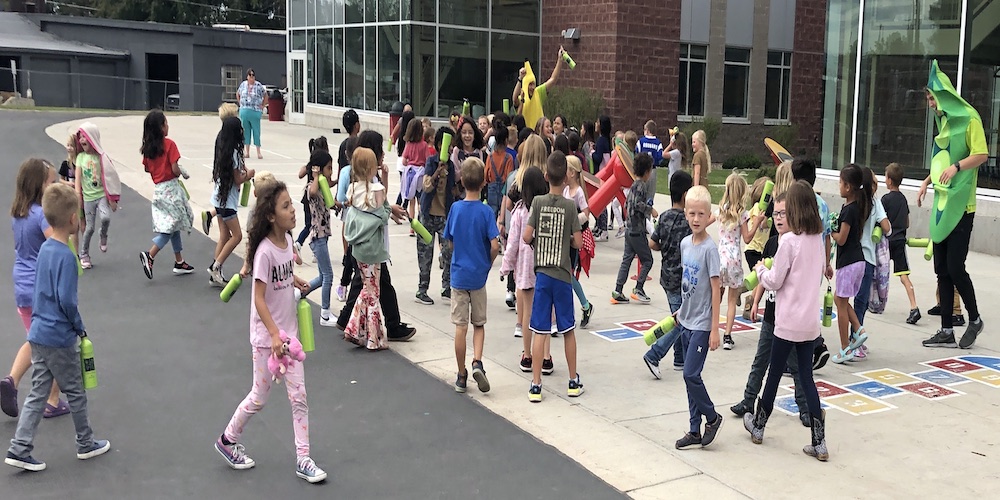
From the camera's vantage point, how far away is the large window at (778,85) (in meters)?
30.0

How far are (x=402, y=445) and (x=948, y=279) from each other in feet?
17.6

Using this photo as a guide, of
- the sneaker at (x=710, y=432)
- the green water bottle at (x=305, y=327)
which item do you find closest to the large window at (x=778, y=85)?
the sneaker at (x=710, y=432)

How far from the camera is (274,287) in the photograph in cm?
536

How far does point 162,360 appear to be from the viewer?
7754 mm

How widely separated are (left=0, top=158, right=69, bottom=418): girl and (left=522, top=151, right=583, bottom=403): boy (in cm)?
323

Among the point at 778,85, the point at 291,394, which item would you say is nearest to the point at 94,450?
the point at 291,394

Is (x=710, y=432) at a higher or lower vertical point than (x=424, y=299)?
lower

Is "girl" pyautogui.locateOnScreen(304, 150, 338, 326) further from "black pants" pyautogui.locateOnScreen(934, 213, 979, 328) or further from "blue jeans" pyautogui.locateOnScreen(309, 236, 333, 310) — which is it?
"black pants" pyautogui.locateOnScreen(934, 213, 979, 328)

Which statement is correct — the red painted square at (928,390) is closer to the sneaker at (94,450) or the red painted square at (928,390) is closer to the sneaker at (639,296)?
the sneaker at (639,296)

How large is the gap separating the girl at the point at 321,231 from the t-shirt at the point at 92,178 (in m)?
2.81

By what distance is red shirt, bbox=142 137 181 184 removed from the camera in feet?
34.5

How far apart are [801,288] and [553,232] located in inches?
70.7

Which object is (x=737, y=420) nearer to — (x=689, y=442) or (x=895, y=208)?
(x=689, y=442)

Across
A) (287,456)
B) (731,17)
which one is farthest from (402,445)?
(731,17)
